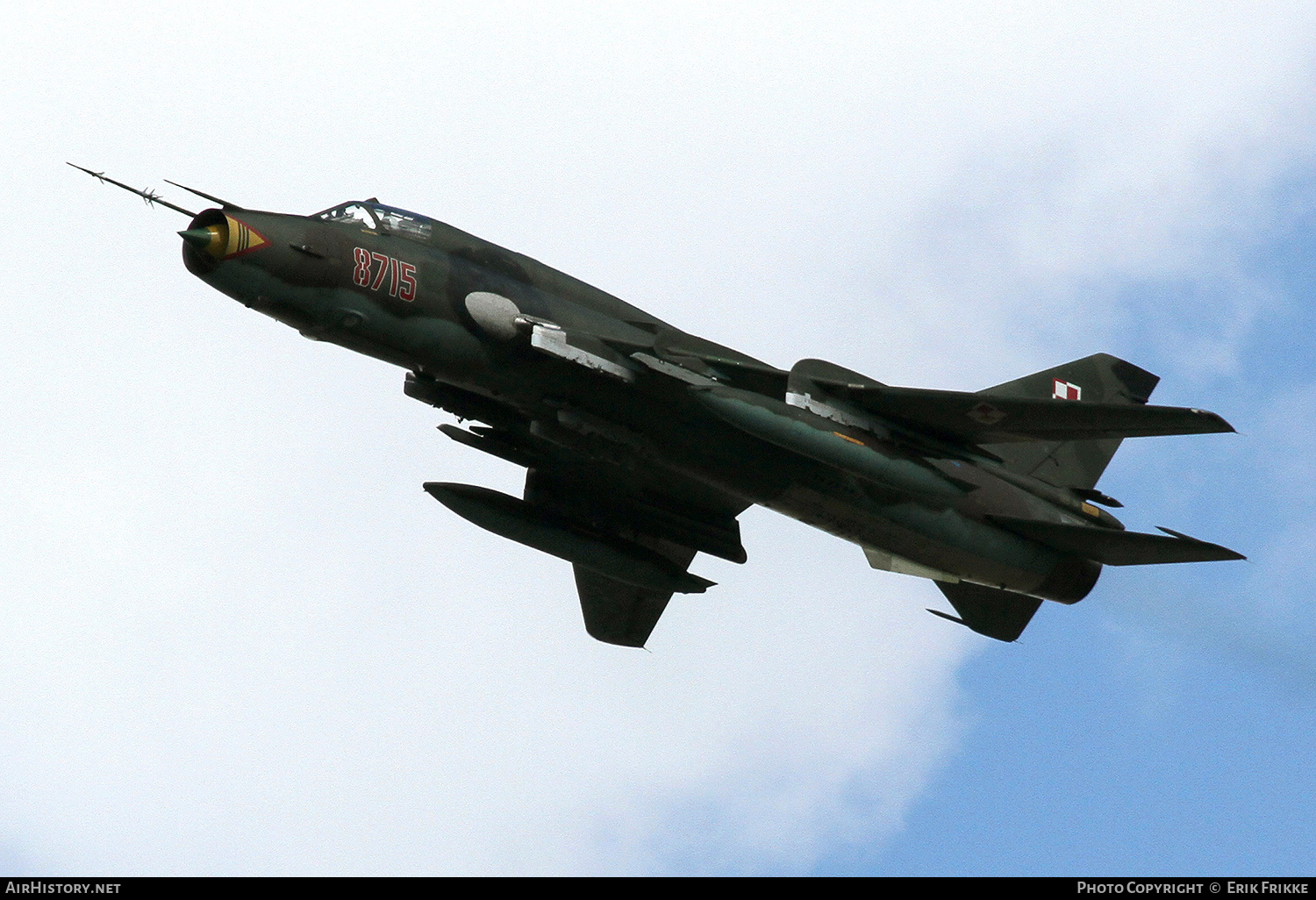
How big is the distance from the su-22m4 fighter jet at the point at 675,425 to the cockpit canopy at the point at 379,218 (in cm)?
3

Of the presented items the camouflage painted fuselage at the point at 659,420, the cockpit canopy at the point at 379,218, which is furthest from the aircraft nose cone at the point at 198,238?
the cockpit canopy at the point at 379,218

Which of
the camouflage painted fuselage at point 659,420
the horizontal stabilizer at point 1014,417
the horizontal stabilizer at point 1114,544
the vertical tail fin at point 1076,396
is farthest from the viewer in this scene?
the vertical tail fin at point 1076,396

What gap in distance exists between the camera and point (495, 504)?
24500 mm

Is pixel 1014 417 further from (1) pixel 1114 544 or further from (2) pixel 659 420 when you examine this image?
(2) pixel 659 420

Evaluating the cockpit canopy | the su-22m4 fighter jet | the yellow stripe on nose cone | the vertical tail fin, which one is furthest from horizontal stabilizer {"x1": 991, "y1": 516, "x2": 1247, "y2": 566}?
the yellow stripe on nose cone

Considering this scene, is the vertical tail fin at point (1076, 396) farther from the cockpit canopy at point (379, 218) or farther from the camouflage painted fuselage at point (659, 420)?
the cockpit canopy at point (379, 218)

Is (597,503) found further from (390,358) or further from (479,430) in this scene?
(390,358)

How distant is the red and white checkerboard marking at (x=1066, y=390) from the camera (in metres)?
Answer: 26.2

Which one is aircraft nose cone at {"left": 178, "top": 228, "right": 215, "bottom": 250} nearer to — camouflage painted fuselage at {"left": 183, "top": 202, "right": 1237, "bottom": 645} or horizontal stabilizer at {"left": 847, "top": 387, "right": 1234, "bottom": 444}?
camouflage painted fuselage at {"left": 183, "top": 202, "right": 1237, "bottom": 645}

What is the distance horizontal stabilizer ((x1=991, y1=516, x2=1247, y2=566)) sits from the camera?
23094 mm

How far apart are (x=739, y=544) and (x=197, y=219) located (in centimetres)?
1077

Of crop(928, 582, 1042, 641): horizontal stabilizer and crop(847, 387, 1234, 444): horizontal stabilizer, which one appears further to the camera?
crop(928, 582, 1042, 641): horizontal stabilizer

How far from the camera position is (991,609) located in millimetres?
26859

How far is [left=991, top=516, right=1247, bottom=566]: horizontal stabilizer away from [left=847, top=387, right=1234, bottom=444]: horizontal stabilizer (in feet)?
6.25
